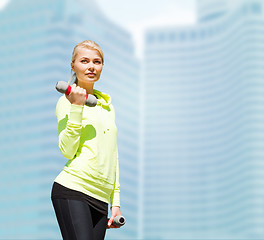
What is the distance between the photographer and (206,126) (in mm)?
148000

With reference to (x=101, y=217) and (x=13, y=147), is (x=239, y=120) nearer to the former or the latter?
(x=13, y=147)

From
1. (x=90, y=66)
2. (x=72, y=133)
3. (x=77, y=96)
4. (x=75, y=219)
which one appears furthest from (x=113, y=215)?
(x=90, y=66)

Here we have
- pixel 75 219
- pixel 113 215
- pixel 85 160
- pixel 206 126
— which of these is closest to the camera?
pixel 75 219

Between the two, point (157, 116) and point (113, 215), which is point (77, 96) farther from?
point (157, 116)

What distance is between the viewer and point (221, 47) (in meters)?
154

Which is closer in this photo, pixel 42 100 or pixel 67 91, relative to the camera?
pixel 67 91

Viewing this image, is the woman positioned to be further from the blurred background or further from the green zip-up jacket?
the blurred background

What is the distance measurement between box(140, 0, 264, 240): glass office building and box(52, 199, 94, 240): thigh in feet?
434

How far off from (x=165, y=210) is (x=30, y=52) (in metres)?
62.3

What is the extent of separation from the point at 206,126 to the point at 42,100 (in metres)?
50.9

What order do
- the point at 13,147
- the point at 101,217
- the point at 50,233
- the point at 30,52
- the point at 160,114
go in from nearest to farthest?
the point at 101,217
the point at 50,233
the point at 13,147
the point at 30,52
the point at 160,114

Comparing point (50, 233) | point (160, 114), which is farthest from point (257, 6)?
point (50, 233)

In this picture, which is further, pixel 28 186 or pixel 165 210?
pixel 165 210

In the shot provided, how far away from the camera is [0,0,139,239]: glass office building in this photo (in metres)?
124
